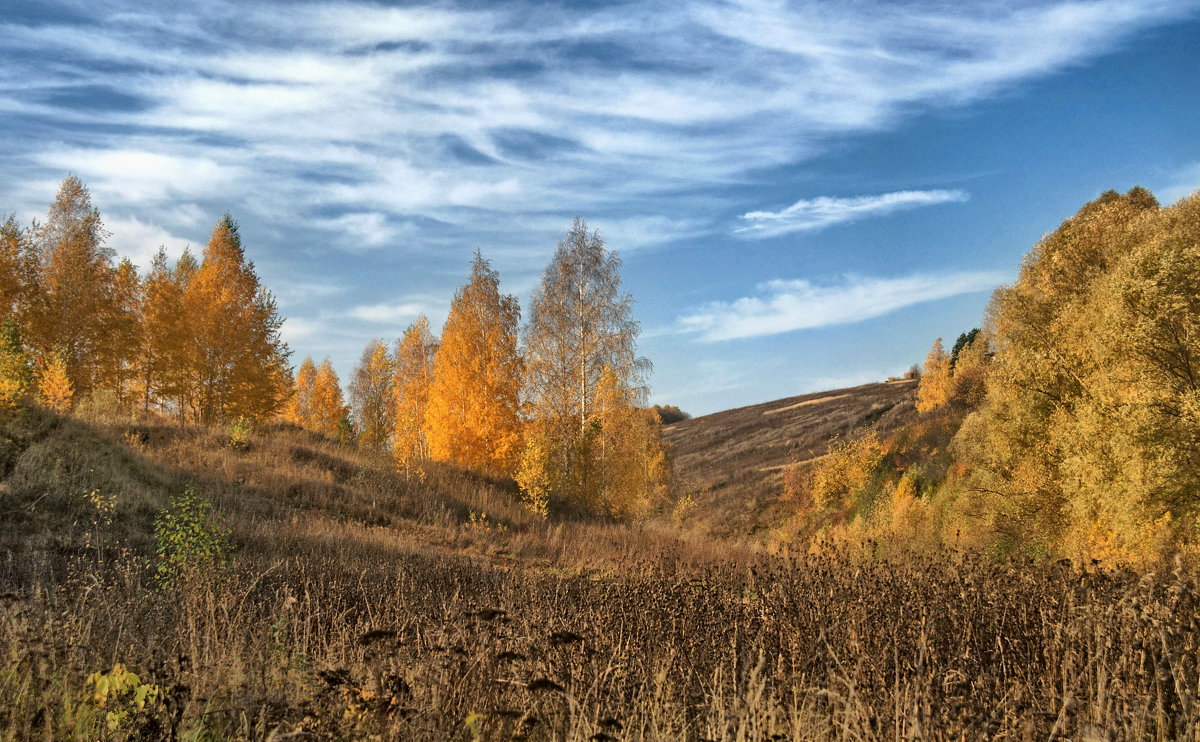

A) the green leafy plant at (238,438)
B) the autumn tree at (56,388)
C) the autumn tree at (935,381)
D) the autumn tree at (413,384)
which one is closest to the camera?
the green leafy plant at (238,438)

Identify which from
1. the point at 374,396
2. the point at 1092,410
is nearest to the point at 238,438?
the point at 1092,410

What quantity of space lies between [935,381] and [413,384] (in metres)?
38.5

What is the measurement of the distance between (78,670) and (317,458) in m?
15.8

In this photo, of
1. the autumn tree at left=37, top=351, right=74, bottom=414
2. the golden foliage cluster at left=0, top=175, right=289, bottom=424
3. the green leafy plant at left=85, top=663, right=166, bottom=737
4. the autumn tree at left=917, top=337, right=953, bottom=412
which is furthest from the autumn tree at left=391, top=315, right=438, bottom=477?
the autumn tree at left=917, top=337, right=953, bottom=412

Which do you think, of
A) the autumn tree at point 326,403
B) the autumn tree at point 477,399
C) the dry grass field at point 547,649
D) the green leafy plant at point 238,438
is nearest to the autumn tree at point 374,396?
the autumn tree at point 326,403

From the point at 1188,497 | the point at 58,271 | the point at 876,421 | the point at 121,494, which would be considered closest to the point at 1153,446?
the point at 1188,497

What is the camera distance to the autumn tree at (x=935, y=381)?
4801 centimetres

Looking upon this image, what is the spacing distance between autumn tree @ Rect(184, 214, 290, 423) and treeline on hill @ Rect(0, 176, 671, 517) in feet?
0.16

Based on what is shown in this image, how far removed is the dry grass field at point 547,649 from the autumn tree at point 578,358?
12.1 metres

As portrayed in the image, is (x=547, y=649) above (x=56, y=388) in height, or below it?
below

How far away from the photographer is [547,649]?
3951 millimetres

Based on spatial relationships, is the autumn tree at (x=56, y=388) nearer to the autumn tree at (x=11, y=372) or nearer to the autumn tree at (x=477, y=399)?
the autumn tree at (x=11, y=372)

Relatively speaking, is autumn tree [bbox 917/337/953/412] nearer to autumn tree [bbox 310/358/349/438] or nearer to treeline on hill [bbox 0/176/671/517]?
treeline on hill [bbox 0/176/671/517]

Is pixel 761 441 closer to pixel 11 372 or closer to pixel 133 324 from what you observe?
pixel 133 324
